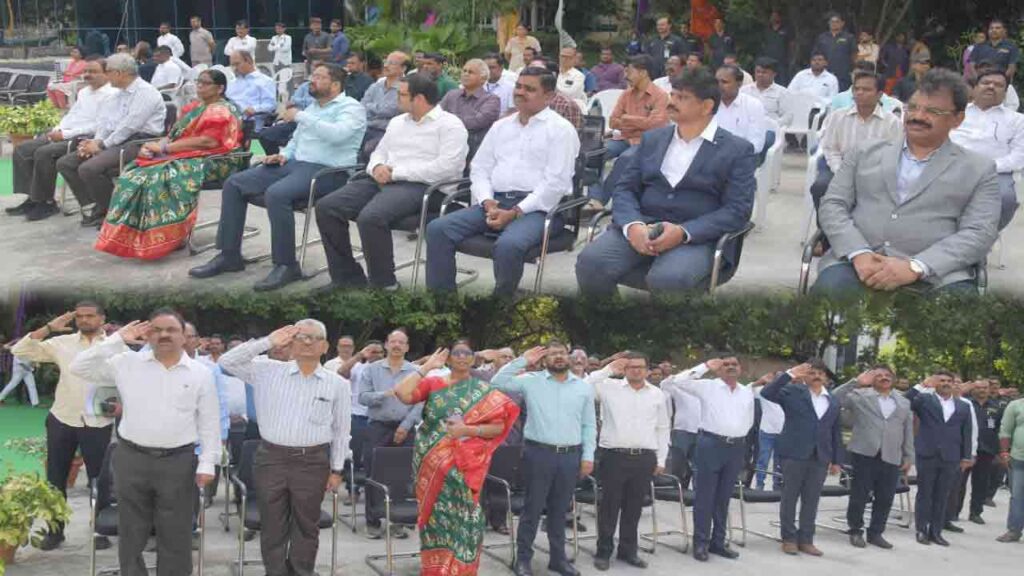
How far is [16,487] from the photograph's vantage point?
5.15 metres

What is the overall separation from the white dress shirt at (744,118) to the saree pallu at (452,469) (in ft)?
7.23

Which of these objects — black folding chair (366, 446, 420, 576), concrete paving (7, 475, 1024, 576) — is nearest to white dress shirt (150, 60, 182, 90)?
concrete paving (7, 475, 1024, 576)

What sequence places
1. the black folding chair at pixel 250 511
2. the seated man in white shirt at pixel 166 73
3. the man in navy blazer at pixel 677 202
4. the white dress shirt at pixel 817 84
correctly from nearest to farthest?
1. the man in navy blazer at pixel 677 202
2. the black folding chair at pixel 250 511
3. the white dress shirt at pixel 817 84
4. the seated man in white shirt at pixel 166 73

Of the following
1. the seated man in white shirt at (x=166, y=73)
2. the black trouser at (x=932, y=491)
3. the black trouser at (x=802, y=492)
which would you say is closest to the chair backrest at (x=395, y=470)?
the black trouser at (x=802, y=492)

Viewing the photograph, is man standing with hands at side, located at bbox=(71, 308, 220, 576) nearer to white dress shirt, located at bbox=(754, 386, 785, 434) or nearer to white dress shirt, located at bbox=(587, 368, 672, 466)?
white dress shirt, located at bbox=(587, 368, 672, 466)

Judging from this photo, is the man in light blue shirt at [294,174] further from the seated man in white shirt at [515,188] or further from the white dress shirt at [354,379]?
the seated man in white shirt at [515,188]

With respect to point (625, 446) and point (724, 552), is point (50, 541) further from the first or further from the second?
point (724, 552)

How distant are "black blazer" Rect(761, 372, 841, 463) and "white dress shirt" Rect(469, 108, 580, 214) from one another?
1985 mm

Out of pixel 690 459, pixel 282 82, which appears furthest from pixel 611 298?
pixel 282 82

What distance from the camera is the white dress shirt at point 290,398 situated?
482 centimetres

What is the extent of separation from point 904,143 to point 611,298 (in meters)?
1.39

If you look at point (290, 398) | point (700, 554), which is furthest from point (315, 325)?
point (700, 554)

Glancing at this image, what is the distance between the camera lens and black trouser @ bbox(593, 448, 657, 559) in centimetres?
595

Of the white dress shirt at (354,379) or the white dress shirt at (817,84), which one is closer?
the white dress shirt at (354,379)
